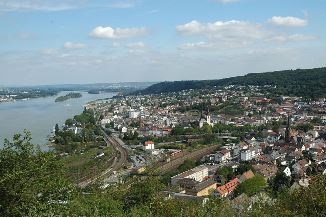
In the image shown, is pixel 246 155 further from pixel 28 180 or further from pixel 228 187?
pixel 28 180

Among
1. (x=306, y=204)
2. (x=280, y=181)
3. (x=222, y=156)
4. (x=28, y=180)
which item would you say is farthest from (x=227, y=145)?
(x=28, y=180)

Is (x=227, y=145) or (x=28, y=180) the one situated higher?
(x=28, y=180)

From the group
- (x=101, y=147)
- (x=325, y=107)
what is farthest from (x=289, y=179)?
(x=325, y=107)

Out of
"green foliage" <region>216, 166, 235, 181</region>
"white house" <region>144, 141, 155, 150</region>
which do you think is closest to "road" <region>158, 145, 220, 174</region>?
"green foliage" <region>216, 166, 235, 181</region>

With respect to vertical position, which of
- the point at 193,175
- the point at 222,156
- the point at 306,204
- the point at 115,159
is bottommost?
the point at 115,159

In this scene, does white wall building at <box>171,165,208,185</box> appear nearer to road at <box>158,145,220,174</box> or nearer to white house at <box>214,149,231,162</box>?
road at <box>158,145,220,174</box>

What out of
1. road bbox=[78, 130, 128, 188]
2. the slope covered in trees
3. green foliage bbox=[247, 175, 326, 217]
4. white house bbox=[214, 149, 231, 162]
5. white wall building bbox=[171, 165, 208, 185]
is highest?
the slope covered in trees

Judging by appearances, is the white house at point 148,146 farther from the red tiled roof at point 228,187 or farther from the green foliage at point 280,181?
the green foliage at point 280,181

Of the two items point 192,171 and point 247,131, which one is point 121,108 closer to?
point 247,131

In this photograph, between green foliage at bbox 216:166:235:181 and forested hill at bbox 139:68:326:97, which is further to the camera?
forested hill at bbox 139:68:326:97
